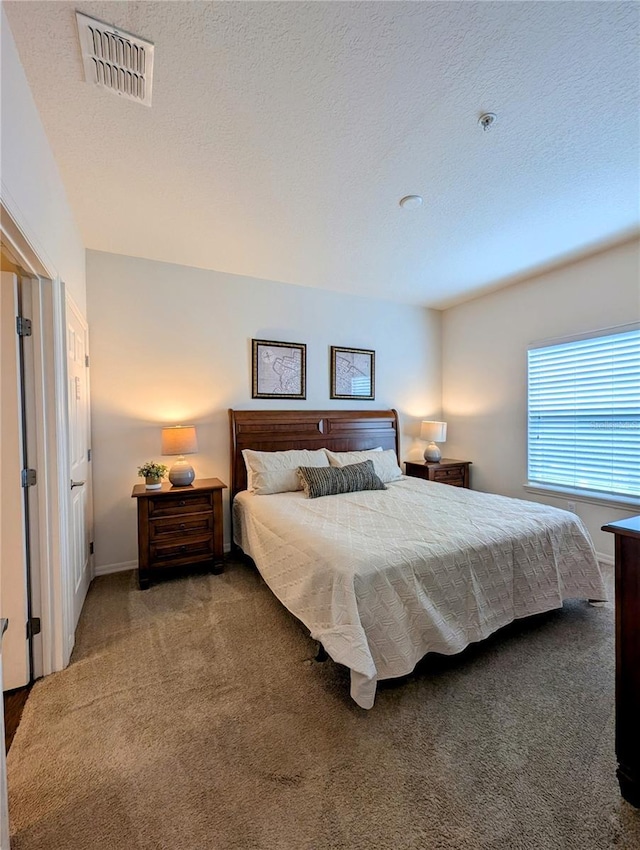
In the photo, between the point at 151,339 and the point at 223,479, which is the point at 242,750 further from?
the point at 151,339

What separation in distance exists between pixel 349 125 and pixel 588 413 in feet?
10.4

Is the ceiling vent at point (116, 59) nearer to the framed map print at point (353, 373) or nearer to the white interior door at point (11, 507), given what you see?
the white interior door at point (11, 507)

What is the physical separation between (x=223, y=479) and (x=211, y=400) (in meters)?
0.80

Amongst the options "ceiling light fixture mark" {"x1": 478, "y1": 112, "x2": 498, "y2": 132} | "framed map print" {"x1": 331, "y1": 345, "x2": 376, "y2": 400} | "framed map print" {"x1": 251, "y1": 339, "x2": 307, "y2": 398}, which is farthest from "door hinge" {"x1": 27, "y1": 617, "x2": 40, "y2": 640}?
"ceiling light fixture mark" {"x1": 478, "y1": 112, "x2": 498, "y2": 132}

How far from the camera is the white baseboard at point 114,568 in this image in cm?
308

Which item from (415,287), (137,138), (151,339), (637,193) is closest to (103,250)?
(151,339)

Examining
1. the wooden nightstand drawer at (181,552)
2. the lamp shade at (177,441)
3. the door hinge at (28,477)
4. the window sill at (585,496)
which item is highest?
the lamp shade at (177,441)

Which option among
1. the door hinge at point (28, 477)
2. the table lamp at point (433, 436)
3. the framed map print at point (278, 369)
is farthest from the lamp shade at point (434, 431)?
the door hinge at point (28, 477)

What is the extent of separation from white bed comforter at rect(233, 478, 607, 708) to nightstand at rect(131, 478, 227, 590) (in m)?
0.47

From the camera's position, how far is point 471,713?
5.29ft

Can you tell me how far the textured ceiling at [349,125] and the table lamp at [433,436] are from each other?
82.7 inches

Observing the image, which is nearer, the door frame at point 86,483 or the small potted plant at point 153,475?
the door frame at point 86,483

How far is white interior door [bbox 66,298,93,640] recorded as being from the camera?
2.22 meters

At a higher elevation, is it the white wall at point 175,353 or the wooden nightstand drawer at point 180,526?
the white wall at point 175,353
